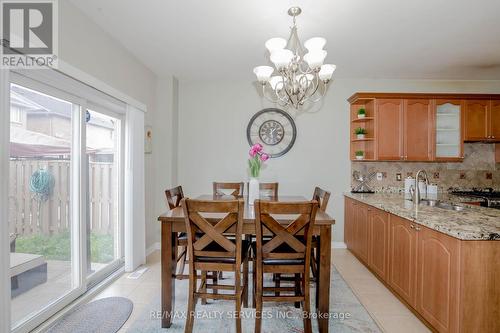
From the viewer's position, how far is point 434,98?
3.58 metres

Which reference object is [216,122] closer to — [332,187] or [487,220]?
[332,187]

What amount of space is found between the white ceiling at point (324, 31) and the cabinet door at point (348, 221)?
1.89 m

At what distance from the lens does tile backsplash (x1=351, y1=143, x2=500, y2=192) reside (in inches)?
152

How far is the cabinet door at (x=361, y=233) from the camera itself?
3.23m

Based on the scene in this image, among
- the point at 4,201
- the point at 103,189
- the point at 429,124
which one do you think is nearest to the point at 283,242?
the point at 4,201

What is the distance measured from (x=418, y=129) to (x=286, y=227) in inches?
113

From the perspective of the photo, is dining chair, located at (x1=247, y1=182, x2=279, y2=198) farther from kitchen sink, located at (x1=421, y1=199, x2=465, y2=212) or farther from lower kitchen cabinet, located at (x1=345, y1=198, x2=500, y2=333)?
kitchen sink, located at (x1=421, y1=199, x2=465, y2=212)

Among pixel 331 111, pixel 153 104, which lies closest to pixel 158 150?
pixel 153 104

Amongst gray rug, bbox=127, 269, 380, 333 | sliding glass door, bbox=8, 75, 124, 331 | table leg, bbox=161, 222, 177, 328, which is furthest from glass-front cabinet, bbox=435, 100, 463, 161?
sliding glass door, bbox=8, 75, 124, 331

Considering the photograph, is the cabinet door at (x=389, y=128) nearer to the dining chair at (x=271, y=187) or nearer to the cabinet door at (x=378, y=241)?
the cabinet door at (x=378, y=241)

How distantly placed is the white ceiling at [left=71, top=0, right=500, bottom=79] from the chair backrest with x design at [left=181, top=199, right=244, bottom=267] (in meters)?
1.62

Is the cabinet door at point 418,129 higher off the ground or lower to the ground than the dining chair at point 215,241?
higher

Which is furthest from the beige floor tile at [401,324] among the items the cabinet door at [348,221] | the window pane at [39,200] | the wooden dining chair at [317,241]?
the window pane at [39,200]

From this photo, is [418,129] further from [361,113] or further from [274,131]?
[274,131]
